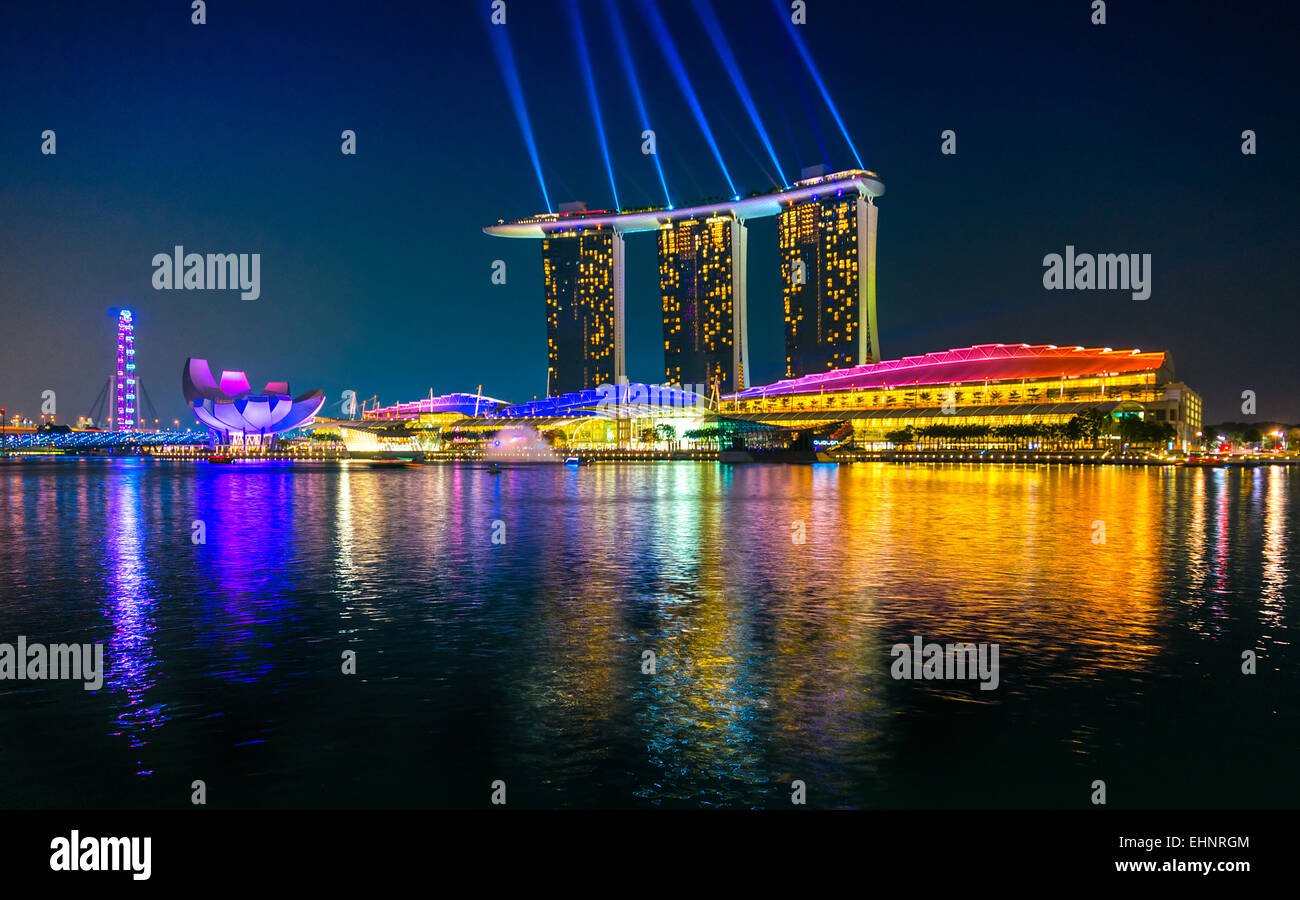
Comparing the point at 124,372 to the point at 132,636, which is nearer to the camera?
the point at 132,636

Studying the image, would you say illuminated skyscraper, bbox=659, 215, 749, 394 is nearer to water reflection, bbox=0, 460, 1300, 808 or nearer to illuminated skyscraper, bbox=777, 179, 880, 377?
illuminated skyscraper, bbox=777, 179, 880, 377

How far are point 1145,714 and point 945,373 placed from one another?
133 metres

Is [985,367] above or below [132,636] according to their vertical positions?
above

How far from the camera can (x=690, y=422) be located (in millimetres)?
153250

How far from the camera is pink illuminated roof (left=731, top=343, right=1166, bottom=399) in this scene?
414 ft

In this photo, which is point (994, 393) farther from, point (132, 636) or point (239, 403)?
point (132, 636)

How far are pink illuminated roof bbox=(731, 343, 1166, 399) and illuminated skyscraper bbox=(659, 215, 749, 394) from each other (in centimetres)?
3603

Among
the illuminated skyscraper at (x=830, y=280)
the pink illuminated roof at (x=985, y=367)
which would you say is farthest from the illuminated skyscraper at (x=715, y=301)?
the pink illuminated roof at (x=985, y=367)

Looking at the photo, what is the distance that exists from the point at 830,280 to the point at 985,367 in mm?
41956

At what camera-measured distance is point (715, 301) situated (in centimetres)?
19525

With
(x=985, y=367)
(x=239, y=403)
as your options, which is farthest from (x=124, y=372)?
(x=985, y=367)

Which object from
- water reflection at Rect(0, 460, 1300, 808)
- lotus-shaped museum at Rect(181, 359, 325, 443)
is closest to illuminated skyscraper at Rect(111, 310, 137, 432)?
lotus-shaped museum at Rect(181, 359, 325, 443)
